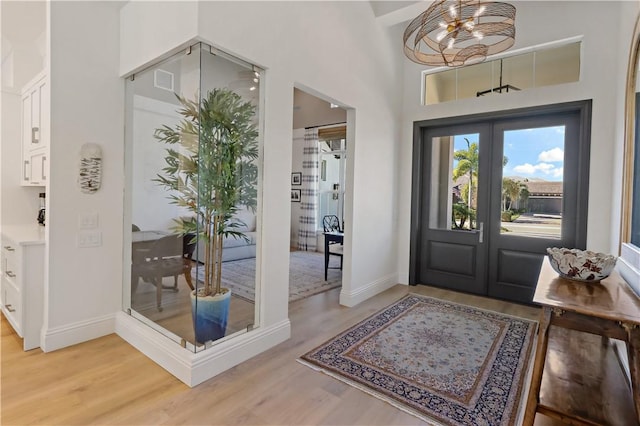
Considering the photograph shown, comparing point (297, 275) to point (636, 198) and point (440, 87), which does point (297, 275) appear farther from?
point (636, 198)

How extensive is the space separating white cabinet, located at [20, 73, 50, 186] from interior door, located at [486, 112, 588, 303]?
15.9 ft

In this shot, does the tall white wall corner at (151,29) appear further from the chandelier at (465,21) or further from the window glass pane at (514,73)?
the window glass pane at (514,73)

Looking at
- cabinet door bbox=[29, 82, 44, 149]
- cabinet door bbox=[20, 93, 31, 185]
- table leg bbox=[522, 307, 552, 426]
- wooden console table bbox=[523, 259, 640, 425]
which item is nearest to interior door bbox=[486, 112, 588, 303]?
wooden console table bbox=[523, 259, 640, 425]

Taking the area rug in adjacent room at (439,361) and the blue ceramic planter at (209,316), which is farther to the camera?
the blue ceramic planter at (209,316)

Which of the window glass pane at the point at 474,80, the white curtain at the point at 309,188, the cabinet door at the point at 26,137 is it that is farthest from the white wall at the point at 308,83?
the white curtain at the point at 309,188

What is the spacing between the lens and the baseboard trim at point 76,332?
2649 mm

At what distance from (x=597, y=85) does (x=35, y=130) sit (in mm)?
5803

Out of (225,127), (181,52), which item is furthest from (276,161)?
(181,52)

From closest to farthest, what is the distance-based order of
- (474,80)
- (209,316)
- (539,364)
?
(539,364) < (209,316) < (474,80)

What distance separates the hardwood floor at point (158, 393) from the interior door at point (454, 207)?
2.69 m

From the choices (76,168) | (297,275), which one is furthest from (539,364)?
(297,275)

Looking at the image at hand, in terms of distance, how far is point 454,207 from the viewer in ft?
15.2

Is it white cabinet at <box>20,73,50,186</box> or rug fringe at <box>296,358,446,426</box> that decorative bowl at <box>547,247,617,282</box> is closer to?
rug fringe at <box>296,358,446,426</box>

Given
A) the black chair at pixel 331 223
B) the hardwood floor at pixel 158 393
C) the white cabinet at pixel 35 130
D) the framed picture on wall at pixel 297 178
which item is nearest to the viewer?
the hardwood floor at pixel 158 393
